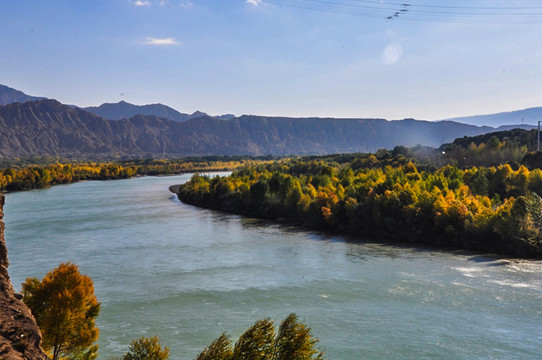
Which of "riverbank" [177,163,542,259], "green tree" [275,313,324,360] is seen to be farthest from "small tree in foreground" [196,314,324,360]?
"riverbank" [177,163,542,259]

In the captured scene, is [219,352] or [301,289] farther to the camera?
[301,289]

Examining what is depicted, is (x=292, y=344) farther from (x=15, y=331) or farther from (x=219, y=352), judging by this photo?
(x=15, y=331)

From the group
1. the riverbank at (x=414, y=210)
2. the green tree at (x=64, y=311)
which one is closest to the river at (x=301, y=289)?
Answer: the riverbank at (x=414, y=210)

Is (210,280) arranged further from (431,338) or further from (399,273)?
(431,338)

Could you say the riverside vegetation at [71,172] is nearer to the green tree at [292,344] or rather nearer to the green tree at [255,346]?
the green tree at [255,346]

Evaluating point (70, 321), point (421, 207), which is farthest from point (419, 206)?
point (70, 321)

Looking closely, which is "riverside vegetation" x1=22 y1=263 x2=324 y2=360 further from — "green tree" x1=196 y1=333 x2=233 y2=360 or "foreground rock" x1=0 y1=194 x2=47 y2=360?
"foreground rock" x1=0 y1=194 x2=47 y2=360
